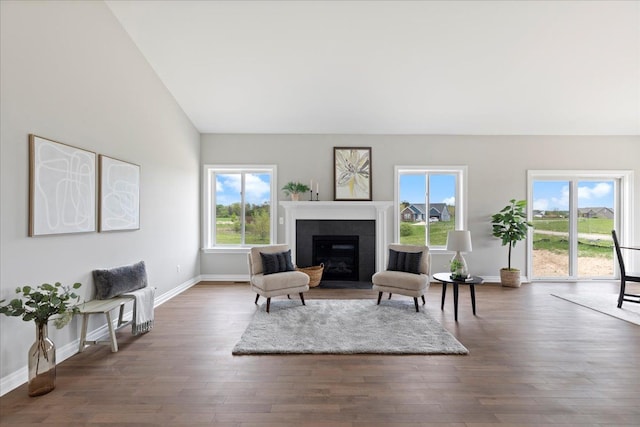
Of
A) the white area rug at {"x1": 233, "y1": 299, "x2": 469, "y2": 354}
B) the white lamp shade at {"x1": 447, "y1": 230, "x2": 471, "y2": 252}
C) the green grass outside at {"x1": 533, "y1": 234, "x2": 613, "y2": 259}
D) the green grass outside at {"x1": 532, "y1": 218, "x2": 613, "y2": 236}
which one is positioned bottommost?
the white area rug at {"x1": 233, "y1": 299, "x2": 469, "y2": 354}

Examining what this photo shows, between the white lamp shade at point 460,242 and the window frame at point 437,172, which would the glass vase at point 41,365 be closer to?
the white lamp shade at point 460,242

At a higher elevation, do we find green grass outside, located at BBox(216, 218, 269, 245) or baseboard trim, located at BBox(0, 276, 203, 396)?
green grass outside, located at BBox(216, 218, 269, 245)

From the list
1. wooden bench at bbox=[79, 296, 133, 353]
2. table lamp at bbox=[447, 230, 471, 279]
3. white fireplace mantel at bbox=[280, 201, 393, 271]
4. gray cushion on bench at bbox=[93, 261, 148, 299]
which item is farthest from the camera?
white fireplace mantel at bbox=[280, 201, 393, 271]

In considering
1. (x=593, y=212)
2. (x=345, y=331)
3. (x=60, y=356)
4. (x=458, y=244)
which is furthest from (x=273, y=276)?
(x=593, y=212)

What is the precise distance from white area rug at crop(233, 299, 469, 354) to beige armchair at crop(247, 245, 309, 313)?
0.24m

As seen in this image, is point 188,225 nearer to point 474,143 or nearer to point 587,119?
point 474,143

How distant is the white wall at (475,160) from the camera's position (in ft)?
19.3

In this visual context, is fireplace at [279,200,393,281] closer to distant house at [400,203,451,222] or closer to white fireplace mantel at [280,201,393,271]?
white fireplace mantel at [280,201,393,271]

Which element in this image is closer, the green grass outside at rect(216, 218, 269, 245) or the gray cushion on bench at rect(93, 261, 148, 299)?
the gray cushion on bench at rect(93, 261, 148, 299)

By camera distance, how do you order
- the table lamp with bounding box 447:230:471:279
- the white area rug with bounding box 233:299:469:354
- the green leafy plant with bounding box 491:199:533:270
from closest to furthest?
1. the white area rug with bounding box 233:299:469:354
2. the table lamp with bounding box 447:230:471:279
3. the green leafy plant with bounding box 491:199:533:270

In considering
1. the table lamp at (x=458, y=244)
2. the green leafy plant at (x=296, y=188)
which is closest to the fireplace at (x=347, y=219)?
the green leafy plant at (x=296, y=188)

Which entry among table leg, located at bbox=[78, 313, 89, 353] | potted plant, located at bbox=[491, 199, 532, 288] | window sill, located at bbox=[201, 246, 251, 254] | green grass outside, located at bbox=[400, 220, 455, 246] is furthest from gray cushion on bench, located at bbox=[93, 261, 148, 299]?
potted plant, located at bbox=[491, 199, 532, 288]

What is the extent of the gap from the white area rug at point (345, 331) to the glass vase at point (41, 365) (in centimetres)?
136

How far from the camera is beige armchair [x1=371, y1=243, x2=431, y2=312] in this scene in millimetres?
4102
